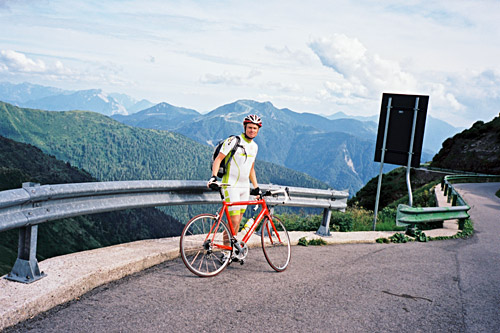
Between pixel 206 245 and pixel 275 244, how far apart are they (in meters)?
1.13

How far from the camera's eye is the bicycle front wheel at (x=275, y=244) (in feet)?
19.3

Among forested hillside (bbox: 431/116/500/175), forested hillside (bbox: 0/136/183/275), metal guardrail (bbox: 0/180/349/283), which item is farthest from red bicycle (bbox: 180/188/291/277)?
forested hillside (bbox: 0/136/183/275)

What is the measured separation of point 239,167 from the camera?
235 inches

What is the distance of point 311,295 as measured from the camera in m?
4.94

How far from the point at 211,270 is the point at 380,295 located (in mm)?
1968

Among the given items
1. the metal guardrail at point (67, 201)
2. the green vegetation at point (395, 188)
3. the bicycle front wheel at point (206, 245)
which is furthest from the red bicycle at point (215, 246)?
the green vegetation at point (395, 188)

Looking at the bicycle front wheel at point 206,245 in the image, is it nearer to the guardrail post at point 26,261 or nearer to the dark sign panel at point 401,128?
the guardrail post at point 26,261

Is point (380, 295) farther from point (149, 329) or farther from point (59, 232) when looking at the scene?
point (59, 232)

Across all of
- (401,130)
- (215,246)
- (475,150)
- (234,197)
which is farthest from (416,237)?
(475,150)

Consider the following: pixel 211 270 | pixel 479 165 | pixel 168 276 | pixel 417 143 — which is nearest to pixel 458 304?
pixel 211 270

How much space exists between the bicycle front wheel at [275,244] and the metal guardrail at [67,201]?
0.92 meters

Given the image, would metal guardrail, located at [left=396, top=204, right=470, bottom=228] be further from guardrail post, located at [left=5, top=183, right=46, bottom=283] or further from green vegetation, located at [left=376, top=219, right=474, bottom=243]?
guardrail post, located at [left=5, top=183, right=46, bottom=283]

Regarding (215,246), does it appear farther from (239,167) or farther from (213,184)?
(239,167)

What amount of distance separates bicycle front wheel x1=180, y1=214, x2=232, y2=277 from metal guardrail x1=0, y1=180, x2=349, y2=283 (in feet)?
2.19
